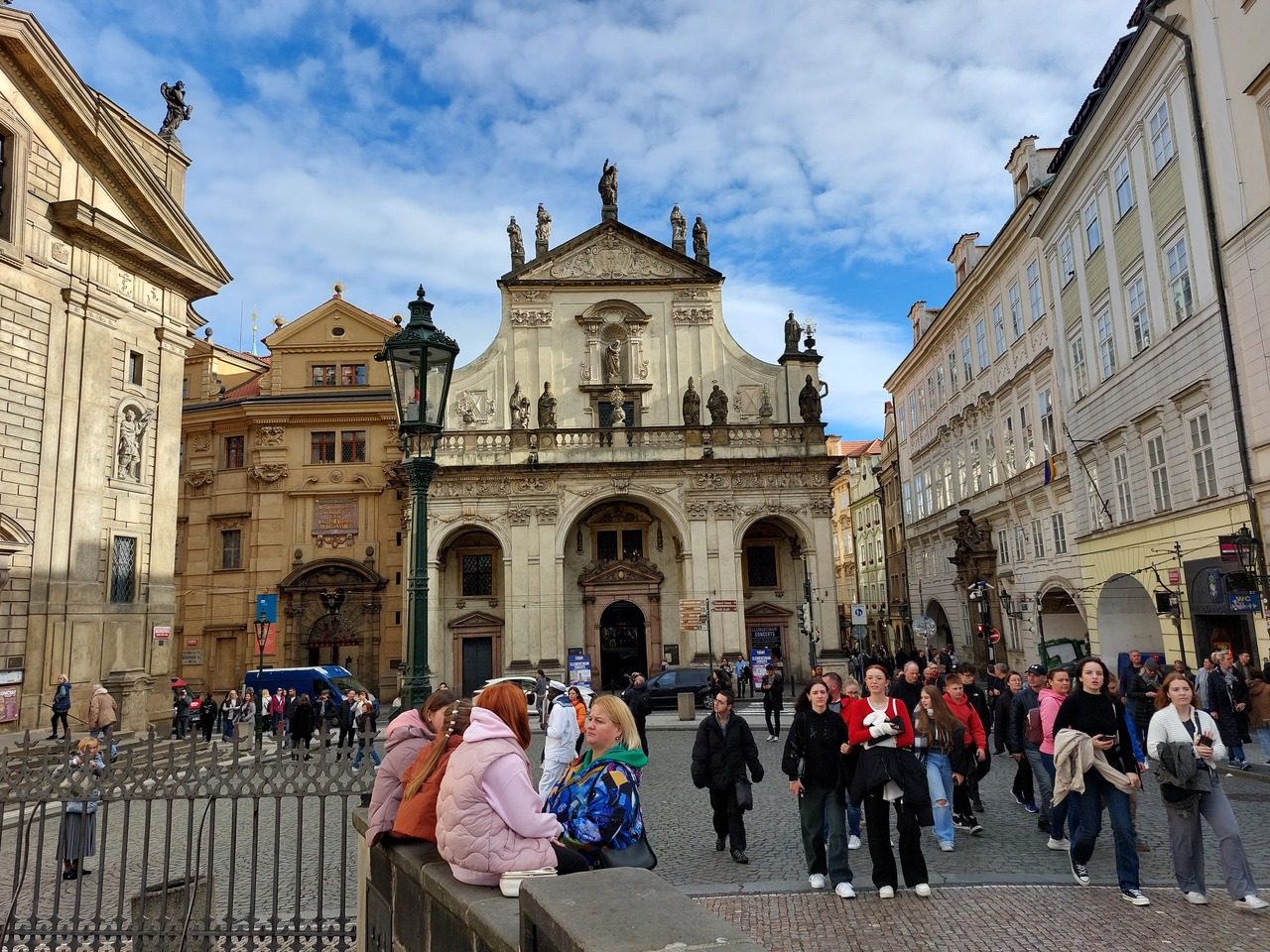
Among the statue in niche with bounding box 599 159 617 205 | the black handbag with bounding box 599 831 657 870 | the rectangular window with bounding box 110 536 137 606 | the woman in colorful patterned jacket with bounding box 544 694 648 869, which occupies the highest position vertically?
the statue in niche with bounding box 599 159 617 205

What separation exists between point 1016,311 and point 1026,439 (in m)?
4.29

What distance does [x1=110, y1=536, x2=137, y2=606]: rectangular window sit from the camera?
21438mm

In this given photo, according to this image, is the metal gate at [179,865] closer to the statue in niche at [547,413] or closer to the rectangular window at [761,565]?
the statue in niche at [547,413]

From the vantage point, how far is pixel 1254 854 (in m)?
8.24

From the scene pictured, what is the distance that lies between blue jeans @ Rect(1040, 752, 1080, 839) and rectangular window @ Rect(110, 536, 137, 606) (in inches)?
811

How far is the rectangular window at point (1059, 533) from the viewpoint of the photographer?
1016 inches

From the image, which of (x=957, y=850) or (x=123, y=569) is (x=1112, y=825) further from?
(x=123, y=569)

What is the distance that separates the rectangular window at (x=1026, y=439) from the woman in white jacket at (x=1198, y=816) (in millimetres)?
22432

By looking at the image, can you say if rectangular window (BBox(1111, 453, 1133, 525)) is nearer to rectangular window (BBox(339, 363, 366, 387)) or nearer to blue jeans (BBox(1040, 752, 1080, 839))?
blue jeans (BBox(1040, 752, 1080, 839))

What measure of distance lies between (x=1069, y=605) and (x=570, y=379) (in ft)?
71.9

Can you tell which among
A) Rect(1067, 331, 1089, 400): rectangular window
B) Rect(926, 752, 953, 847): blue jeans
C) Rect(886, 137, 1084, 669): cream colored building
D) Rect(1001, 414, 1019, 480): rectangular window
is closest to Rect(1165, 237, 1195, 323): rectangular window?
Rect(1067, 331, 1089, 400): rectangular window

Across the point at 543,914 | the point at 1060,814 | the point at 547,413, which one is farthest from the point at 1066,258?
the point at 543,914

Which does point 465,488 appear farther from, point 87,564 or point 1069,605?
point 1069,605

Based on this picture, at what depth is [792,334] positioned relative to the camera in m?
39.7
